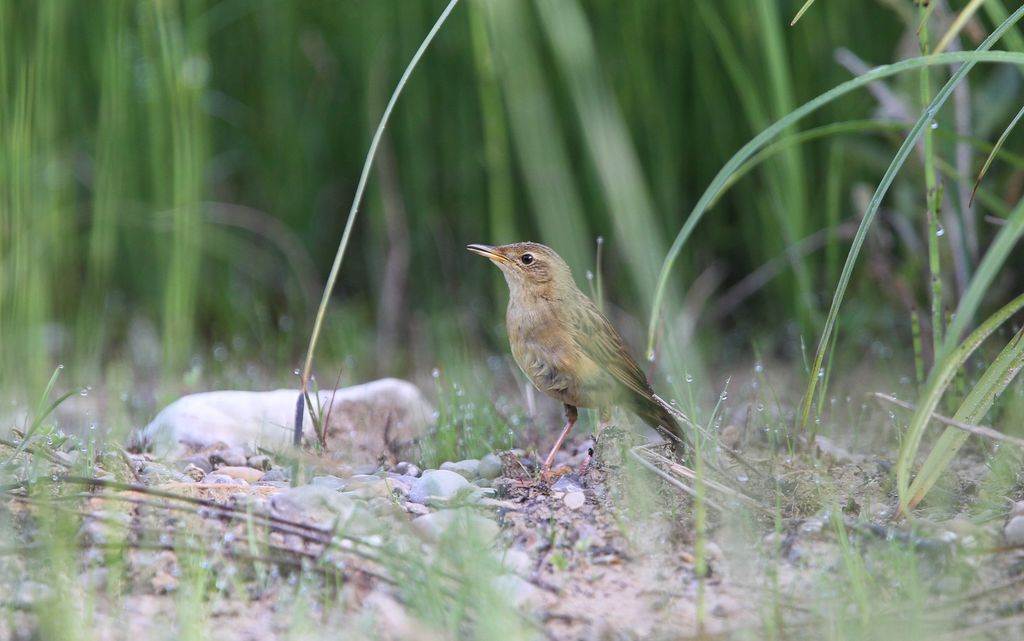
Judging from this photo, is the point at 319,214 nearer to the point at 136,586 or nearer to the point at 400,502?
the point at 400,502

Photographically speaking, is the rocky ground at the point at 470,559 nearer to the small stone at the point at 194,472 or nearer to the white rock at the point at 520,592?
the white rock at the point at 520,592

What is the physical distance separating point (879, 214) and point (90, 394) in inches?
152

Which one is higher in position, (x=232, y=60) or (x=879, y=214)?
(x=232, y=60)

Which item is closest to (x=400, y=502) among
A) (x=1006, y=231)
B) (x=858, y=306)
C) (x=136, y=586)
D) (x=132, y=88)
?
(x=136, y=586)

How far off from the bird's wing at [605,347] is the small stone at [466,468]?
60cm

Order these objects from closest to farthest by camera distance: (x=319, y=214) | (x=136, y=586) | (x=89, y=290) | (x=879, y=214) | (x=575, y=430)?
(x=136, y=586) < (x=575, y=430) < (x=879, y=214) < (x=89, y=290) < (x=319, y=214)

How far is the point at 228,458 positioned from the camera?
3820 mm

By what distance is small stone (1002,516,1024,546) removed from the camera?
2844 mm

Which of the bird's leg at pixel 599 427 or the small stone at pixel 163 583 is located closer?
the small stone at pixel 163 583

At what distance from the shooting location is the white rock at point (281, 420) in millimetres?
3975

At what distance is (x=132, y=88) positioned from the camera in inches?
257

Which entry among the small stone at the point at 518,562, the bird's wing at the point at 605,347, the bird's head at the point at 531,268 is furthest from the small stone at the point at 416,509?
the bird's head at the point at 531,268

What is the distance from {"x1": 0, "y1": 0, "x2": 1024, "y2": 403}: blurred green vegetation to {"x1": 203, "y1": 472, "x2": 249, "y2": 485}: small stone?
4.97 ft

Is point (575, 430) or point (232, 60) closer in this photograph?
point (575, 430)
